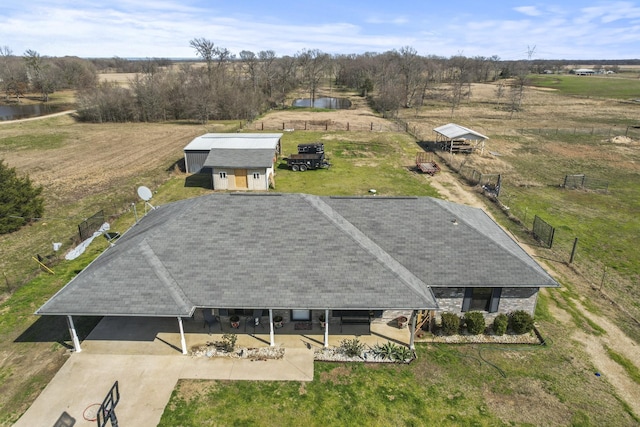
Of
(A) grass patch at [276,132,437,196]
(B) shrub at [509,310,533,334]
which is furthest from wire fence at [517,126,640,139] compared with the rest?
(B) shrub at [509,310,533,334]

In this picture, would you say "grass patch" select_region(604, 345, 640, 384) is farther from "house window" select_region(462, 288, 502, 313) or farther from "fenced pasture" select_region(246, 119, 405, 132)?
"fenced pasture" select_region(246, 119, 405, 132)

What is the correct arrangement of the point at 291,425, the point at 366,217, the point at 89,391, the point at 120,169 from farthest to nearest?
the point at 120,169, the point at 366,217, the point at 89,391, the point at 291,425

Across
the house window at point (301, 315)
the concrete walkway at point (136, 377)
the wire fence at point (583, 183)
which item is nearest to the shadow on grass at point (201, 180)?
the house window at point (301, 315)

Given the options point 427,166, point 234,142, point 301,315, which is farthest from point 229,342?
point 427,166

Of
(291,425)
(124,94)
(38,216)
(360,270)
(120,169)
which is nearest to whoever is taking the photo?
(291,425)

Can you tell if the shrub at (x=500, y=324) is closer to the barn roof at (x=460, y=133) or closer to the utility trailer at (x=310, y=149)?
the utility trailer at (x=310, y=149)

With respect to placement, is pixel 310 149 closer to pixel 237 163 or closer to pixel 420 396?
pixel 237 163

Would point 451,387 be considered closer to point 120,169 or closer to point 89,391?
point 89,391

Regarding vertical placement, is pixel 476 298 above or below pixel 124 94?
below

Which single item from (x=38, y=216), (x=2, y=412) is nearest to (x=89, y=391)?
(x=2, y=412)
